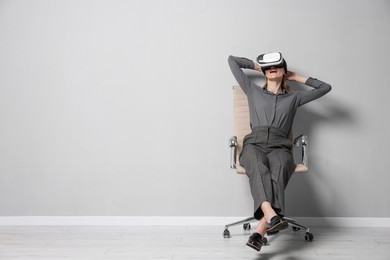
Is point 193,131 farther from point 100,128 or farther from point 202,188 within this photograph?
point 100,128

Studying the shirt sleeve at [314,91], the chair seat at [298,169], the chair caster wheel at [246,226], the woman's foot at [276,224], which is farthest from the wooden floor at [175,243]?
the shirt sleeve at [314,91]

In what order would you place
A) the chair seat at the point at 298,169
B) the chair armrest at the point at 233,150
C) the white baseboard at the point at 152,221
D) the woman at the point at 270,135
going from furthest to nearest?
the white baseboard at the point at 152,221, the chair armrest at the point at 233,150, the chair seat at the point at 298,169, the woman at the point at 270,135

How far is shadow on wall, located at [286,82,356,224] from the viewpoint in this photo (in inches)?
160

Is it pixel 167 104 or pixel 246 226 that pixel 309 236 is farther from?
pixel 167 104

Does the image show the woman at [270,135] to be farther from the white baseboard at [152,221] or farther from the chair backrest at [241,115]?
Answer: the white baseboard at [152,221]

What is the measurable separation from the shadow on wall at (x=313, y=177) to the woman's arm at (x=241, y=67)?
49 centimetres

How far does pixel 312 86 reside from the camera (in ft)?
12.4

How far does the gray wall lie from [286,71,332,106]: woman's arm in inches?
12.1

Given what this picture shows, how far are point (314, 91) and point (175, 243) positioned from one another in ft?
4.97

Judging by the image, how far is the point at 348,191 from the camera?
4.05 meters

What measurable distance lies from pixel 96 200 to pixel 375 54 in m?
2.57

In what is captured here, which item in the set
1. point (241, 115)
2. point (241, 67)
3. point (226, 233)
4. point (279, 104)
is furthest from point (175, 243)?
point (241, 67)

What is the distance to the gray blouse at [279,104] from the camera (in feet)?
12.2

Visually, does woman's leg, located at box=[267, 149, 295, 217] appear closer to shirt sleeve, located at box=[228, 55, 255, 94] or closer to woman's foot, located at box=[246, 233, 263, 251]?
woman's foot, located at box=[246, 233, 263, 251]
